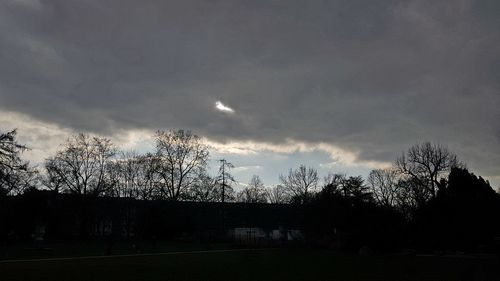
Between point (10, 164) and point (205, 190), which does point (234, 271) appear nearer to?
point (10, 164)

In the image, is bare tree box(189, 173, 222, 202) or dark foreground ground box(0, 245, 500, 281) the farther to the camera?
bare tree box(189, 173, 222, 202)

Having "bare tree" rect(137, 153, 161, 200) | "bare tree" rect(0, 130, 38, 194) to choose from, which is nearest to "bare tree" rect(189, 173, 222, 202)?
"bare tree" rect(137, 153, 161, 200)

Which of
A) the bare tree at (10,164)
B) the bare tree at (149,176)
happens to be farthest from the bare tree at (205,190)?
the bare tree at (10,164)

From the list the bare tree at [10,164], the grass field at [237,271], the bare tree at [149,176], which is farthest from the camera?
the bare tree at [149,176]

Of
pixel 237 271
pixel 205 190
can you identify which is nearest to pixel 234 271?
pixel 237 271

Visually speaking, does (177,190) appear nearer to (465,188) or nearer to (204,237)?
(204,237)

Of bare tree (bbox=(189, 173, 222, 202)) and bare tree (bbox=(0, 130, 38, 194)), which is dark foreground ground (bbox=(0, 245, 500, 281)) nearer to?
bare tree (bbox=(0, 130, 38, 194))

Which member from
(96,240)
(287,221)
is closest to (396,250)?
(287,221)

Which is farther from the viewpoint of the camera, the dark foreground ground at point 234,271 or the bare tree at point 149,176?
the bare tree at point 149,176

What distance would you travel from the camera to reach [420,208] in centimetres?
4847

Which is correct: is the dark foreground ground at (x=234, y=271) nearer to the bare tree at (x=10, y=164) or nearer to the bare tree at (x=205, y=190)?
the bare tree at (x=10, y=164)

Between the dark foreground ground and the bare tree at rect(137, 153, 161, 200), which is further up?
the bare tree at rect(137, 153, 161, 200)

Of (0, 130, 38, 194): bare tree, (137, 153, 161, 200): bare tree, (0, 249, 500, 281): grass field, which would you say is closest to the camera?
(0, 249, 500, 281): grass field

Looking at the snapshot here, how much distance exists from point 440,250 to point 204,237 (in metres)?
36.5
